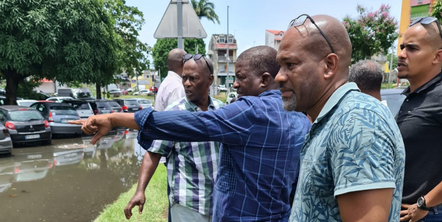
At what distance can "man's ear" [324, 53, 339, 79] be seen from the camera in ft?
3.60

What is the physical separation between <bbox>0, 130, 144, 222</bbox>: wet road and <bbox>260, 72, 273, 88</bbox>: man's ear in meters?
4.36

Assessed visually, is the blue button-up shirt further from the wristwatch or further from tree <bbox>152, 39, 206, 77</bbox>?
tree <bbox>152, 39, 206, 77</bbox>

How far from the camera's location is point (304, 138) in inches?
67.7

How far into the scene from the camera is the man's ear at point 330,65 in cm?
110

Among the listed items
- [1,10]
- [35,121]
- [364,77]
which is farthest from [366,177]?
[1,10]

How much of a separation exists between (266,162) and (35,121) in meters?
11.1

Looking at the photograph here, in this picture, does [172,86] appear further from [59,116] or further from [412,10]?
[412,10]

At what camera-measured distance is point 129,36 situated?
21094 millimetres

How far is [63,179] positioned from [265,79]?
21.9 ft

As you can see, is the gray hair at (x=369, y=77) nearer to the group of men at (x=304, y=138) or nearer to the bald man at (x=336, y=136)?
the group of men at (x=304, y=138)

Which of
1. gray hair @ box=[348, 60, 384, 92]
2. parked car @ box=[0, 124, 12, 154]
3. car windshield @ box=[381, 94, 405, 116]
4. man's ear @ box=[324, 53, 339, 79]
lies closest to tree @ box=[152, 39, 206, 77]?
parked car @ box=[0, 124, 12, 154]

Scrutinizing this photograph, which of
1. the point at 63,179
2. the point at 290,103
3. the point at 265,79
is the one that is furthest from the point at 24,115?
the point at 290,103

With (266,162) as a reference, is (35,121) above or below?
below

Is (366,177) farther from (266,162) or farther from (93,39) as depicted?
(93,39)
